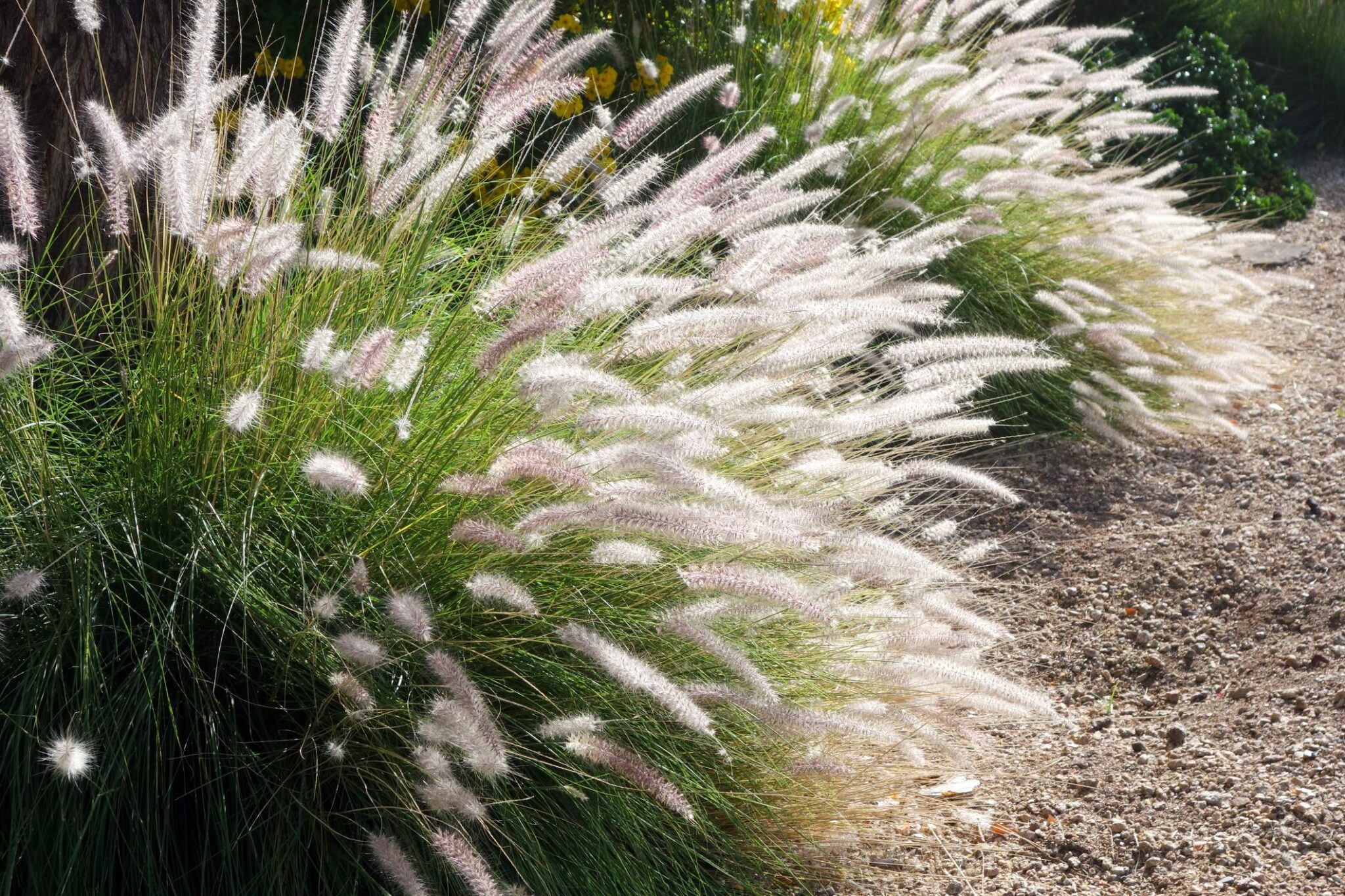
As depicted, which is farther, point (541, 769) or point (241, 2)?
point (241, 2)

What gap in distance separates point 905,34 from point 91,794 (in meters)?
4.56

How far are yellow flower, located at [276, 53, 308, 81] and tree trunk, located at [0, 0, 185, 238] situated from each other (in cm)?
101

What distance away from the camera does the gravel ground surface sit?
2539 millimetres

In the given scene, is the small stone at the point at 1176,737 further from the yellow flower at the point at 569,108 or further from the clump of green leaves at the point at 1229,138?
the clump of green leaves at the point at 1229,138

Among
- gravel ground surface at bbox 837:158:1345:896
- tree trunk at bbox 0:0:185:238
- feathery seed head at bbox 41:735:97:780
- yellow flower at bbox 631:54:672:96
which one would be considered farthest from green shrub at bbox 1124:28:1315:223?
feathery seed head at bbox 41:735:97:780

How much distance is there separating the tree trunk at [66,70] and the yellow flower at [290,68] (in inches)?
39.7

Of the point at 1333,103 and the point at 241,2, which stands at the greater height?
the point at 241,2

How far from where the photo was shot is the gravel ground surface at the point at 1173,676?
2.54 meters

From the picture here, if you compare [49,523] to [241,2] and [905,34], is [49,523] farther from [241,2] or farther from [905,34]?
[905,34]

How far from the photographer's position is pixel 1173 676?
3283 mm

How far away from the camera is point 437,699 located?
1860 millimetres

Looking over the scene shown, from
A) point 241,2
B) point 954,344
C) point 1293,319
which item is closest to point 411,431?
point 954,344

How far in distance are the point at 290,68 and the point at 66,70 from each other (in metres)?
1.35

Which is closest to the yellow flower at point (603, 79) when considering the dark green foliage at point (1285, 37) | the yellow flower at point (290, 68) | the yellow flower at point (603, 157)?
the yellow flower at point (603, 157)
